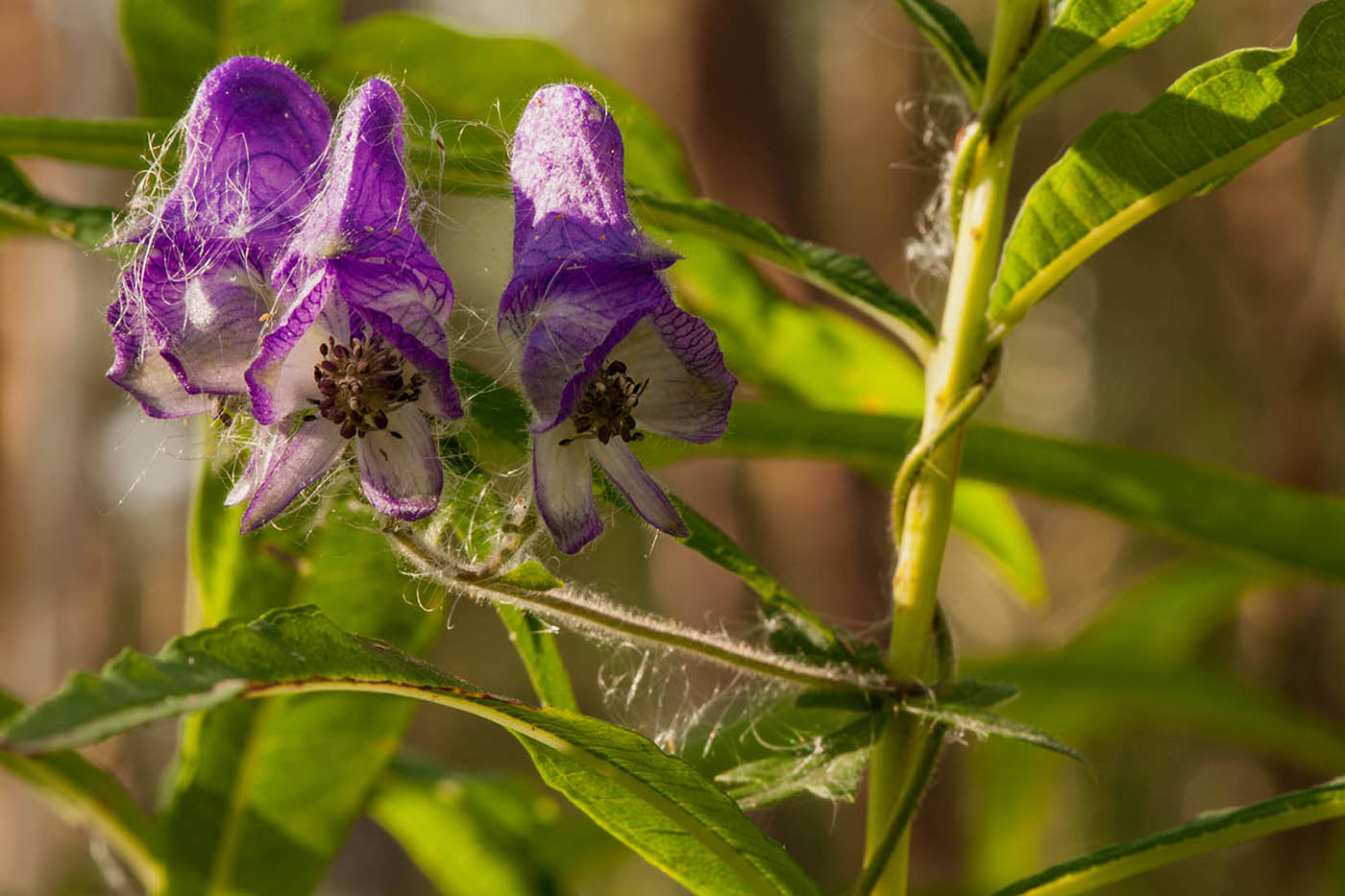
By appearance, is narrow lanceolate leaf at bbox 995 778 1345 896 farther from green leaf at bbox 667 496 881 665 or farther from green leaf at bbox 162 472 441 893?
green leaf at bbox 162 472 441 893

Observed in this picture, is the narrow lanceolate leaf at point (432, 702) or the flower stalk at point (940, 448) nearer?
the narrow lanceolate leaf at point (432, 702)

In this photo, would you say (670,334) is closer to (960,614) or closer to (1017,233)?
(1017,233)

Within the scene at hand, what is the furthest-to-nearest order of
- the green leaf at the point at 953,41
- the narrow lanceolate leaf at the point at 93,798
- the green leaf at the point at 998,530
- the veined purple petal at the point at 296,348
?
the green leaf at the point at 998,530, the narrow lanceolate leaf at the point at 93,798, the green leaf at the point at 953,41, the veined purple petal at the point at 296,348

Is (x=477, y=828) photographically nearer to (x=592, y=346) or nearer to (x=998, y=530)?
(x=998, y=530)

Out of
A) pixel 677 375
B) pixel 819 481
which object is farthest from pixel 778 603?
pixel 819 481

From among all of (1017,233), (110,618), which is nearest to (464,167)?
(1017,233)

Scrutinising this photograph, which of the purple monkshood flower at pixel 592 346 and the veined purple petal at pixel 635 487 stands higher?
the purple monkshood flower at pixel 592 346

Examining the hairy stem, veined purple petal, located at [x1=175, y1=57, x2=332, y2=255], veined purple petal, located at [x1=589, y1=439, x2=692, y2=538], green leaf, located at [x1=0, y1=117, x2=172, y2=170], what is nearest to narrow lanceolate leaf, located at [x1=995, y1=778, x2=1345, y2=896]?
the hairy stem

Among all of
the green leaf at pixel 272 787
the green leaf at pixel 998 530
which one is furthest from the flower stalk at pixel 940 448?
the green leaf at pixel 998 530

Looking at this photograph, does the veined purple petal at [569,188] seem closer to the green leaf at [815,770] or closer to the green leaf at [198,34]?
the green leaf at [815,770]
